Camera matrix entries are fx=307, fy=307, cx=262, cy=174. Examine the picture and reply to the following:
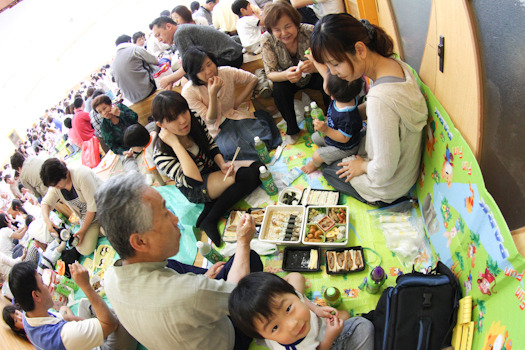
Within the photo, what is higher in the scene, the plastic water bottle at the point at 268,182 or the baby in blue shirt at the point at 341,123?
the baby in blue shirt at the point at 341,123

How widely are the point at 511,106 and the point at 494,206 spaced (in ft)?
1.43

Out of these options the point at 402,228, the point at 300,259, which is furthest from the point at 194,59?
the point at 402,228

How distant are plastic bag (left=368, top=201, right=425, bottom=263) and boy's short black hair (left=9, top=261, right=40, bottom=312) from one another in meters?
2.41

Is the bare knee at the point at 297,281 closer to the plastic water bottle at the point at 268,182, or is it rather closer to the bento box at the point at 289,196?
the bento box at the point at 289,196

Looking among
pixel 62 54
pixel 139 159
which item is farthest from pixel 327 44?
pixel 62 54

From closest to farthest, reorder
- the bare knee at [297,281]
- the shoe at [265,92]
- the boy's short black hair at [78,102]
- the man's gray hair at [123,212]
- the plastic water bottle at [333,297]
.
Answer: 1. the man's gray hair at [123,212]
2. the plastic water bottle at [333,297]
3. the bare knee at [297,281]
4. the shoe at [265,92]
5. the boy's short black hair at [78,102]

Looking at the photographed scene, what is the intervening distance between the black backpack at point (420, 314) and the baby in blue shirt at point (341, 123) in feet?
3.98

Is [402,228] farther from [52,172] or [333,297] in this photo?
[52,172]

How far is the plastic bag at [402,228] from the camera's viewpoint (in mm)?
2139

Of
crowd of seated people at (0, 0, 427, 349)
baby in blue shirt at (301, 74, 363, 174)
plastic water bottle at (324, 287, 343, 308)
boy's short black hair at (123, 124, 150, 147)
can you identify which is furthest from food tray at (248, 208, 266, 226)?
boy's short black hair at (123, 124, 150, 147)

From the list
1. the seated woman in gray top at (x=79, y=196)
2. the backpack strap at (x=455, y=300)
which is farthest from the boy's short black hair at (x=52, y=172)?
the backpack strap at (x=455, y=300)

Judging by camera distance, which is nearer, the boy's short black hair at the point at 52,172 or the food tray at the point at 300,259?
the food tray at the point at 300,259

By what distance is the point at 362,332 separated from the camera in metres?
1.71

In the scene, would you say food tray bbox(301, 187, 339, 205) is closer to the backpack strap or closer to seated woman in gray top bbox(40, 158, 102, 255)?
the backpack strap
